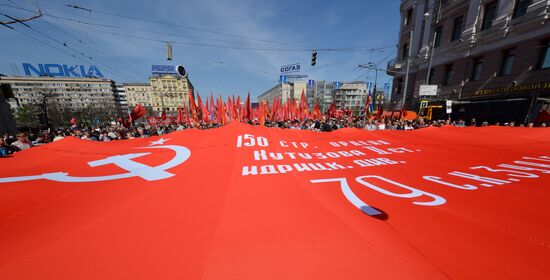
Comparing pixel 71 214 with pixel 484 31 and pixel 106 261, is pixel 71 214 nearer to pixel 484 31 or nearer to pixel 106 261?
pixel 106 261

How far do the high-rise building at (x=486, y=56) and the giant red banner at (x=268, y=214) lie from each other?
13.5m

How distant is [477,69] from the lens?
17.0m

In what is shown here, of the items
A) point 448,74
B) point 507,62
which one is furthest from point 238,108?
point 507,62

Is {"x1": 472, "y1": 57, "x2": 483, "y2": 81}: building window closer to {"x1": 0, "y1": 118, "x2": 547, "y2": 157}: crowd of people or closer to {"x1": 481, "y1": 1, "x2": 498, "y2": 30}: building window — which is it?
{"x1": 481, "y1": 1, "x2": 498, "y2": 30}: building window

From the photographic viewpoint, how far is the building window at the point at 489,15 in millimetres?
15716

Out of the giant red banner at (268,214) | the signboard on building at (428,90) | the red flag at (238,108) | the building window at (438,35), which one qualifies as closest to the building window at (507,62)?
the signboard on building at (428,90)

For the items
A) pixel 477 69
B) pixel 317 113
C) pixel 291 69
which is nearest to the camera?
pixel 477 69

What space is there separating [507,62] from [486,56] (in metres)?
1.45

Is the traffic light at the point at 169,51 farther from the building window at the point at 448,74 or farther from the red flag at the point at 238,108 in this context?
the building window at the point at 448,74

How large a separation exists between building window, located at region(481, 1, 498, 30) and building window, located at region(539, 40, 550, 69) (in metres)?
4.73

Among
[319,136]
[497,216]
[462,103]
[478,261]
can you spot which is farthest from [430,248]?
[462,103]

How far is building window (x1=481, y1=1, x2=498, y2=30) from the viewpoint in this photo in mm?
15716

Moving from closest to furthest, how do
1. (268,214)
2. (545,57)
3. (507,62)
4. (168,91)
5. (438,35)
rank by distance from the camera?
(268,214)
(545,57)
(507,62)
(438,35)
(168,91)

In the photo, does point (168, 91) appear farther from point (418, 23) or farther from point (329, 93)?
point (418, 23)
